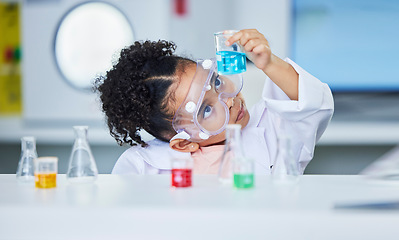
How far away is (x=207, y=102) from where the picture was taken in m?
1.17

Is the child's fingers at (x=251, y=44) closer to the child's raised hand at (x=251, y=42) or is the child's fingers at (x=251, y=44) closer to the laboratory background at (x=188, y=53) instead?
the child's raised hand at (x=251, y=42)

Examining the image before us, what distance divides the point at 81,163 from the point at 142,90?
1.60 ft

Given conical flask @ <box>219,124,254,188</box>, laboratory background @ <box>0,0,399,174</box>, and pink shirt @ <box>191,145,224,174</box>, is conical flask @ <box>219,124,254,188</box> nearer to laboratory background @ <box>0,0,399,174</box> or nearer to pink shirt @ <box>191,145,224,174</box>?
pink shirt @ <box>191,145,224,174</box>

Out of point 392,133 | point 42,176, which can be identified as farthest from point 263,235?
point 392,133

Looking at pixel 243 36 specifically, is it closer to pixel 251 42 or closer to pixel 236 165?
pixel 251 42

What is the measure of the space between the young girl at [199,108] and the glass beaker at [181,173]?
15.5 inches

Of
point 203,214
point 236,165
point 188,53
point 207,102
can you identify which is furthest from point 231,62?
point 188,53

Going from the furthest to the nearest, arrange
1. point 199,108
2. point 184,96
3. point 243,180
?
point 184,96 → point 199,108 → point 243,180

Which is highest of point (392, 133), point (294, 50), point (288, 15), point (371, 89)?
point (288, 15)

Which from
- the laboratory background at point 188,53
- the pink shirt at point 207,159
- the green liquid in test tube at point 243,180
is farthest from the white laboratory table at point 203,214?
the laboratory background at point 188,53

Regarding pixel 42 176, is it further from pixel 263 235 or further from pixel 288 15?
pixel 288 15

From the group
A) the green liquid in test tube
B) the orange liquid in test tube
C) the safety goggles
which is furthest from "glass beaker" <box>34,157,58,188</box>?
the safety goggles

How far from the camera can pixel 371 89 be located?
8.80 feet

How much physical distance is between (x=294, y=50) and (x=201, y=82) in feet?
5.46
